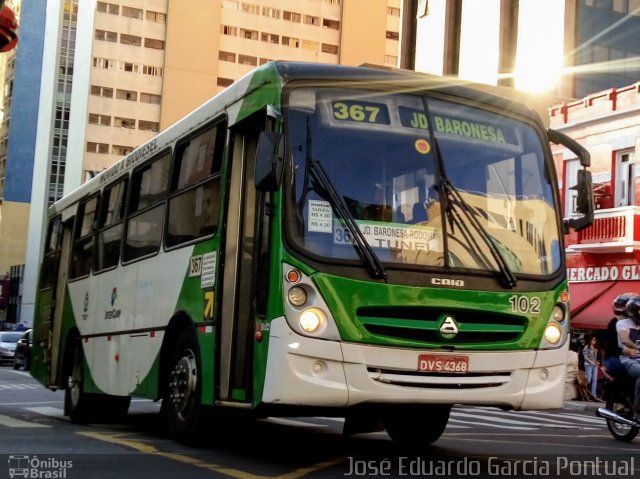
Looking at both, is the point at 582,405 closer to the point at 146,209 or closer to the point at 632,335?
the point at 632,335

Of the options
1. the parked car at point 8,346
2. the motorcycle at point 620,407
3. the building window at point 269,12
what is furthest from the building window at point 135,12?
the motorcycle at point 620,407

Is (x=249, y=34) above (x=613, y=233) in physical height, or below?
above

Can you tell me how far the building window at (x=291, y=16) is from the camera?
316ft

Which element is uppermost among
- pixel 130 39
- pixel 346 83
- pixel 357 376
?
pixel 130 39

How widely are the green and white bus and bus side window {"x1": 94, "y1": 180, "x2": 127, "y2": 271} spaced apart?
106 inches

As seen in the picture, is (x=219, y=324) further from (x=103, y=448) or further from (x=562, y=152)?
(x=562, y=152)

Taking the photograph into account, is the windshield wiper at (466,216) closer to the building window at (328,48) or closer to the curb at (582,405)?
the curb at (582,405)

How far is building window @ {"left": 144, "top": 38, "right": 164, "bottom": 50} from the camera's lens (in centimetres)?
9306

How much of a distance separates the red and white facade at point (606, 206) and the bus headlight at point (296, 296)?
71.7ft

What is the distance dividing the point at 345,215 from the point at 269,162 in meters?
0.73

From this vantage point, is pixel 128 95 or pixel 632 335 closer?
pixel 632 335

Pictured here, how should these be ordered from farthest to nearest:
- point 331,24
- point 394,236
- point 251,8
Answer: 1. point 331,24
2. point 251,8
3. point 394,236

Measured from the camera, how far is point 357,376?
808cm

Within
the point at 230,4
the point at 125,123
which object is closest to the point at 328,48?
the point at 230,4
